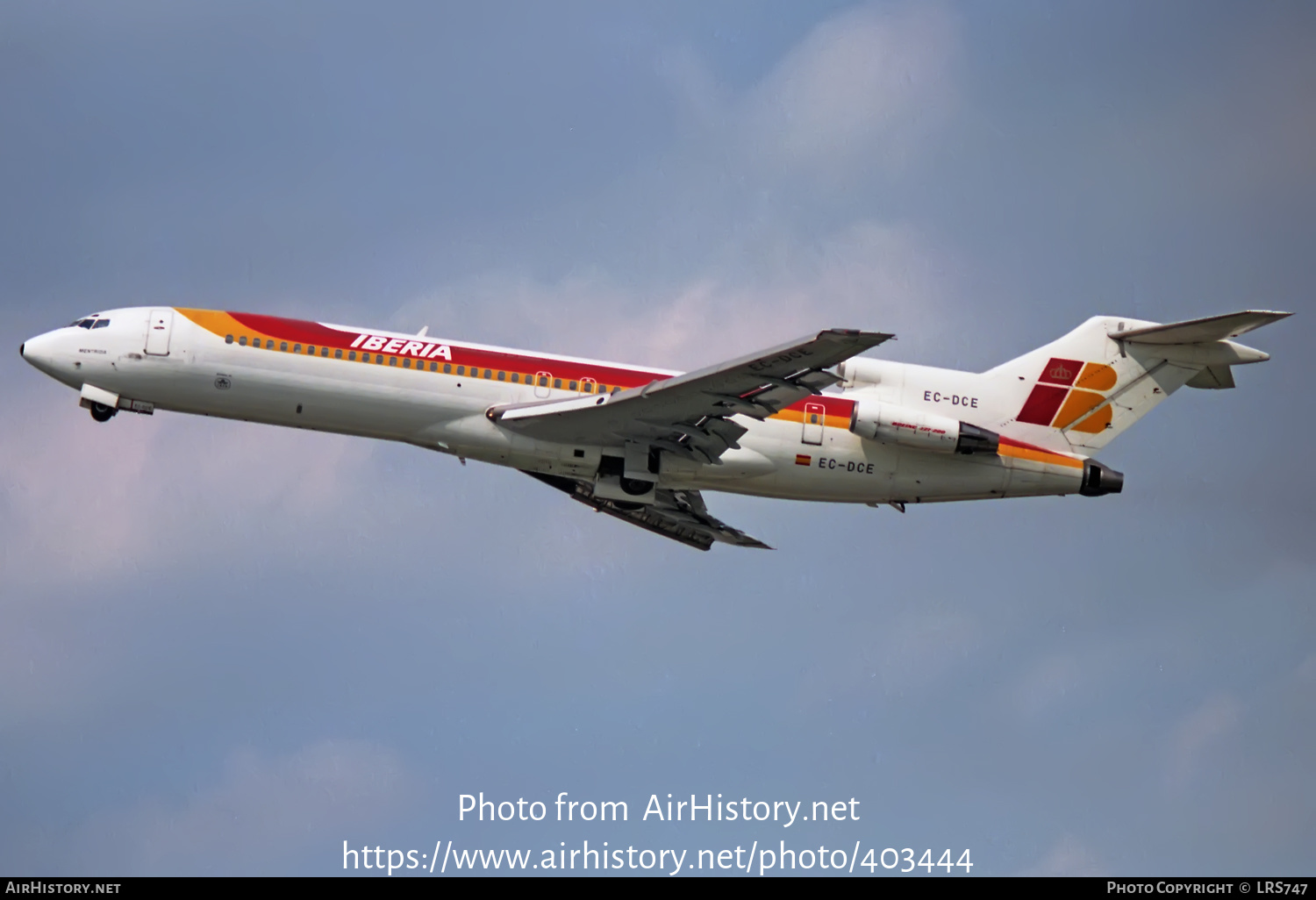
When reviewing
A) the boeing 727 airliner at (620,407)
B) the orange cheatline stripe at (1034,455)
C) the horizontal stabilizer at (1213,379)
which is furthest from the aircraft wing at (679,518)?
the horizontal stabilizer at (1213,379)

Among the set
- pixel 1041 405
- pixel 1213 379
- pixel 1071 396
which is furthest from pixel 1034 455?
pixel 1213 379

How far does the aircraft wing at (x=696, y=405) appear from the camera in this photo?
43.8 metres

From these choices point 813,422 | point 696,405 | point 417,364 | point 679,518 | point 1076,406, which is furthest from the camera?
point 679,518

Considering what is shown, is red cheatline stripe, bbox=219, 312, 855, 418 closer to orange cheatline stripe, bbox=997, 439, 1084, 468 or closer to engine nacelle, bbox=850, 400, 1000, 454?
engine nacelle, bbox=850, 400, 1000, 454

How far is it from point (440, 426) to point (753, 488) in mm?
8630

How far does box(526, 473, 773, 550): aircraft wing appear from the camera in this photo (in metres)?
53.7

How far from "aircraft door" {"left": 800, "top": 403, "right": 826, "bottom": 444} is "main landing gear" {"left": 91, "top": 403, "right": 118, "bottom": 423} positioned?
1837 cm

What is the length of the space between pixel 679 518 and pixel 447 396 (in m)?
9.96

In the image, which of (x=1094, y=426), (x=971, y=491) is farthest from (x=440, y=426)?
(x=1094, y=426)

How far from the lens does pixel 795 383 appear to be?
44750 mm

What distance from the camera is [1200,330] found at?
49.6m

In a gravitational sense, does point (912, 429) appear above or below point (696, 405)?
below

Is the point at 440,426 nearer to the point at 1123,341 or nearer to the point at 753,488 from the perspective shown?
the point at 753,488

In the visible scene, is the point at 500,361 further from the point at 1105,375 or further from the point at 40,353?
the point at 1105,375
